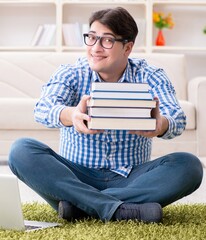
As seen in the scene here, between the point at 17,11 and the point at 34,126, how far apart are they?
8.45ft

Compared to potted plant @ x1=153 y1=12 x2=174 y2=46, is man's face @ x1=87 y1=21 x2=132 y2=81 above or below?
below

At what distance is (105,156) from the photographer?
2.26 metres

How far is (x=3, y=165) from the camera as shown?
402 centimetres

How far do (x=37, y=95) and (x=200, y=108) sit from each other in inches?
42.6

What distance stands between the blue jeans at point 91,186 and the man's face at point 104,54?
0.31 metres

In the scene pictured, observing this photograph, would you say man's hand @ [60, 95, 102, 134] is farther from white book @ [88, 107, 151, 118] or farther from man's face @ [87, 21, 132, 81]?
man's face @ [87, 21, 132, 81]

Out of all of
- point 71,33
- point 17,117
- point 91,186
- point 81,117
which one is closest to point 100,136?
point 91,186

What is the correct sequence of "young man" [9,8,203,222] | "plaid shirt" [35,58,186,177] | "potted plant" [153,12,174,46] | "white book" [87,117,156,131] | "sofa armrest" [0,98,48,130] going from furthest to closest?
"potted plant" [153,12,174,46]
"sofa armrest" [0,98,48,130]
"plaid shirt" [35,58,186,177]
"young man" [9,8,203,222]
"white book" [87,117,156,131]

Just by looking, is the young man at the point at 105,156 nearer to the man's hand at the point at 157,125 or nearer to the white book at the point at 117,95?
the man's hand at the point at 157,125

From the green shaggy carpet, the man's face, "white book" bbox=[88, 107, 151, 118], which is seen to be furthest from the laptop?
the man's face

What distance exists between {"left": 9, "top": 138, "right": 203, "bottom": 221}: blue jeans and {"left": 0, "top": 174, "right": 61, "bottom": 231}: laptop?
0.19 metres

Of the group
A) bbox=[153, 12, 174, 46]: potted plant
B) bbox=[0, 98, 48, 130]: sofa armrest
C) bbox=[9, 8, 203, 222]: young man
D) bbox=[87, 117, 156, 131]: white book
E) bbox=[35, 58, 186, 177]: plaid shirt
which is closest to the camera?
bbox=[87, 117, 156, 131]: white book

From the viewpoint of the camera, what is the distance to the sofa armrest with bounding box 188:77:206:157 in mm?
4125

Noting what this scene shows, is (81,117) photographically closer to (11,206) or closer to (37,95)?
(11,206)
